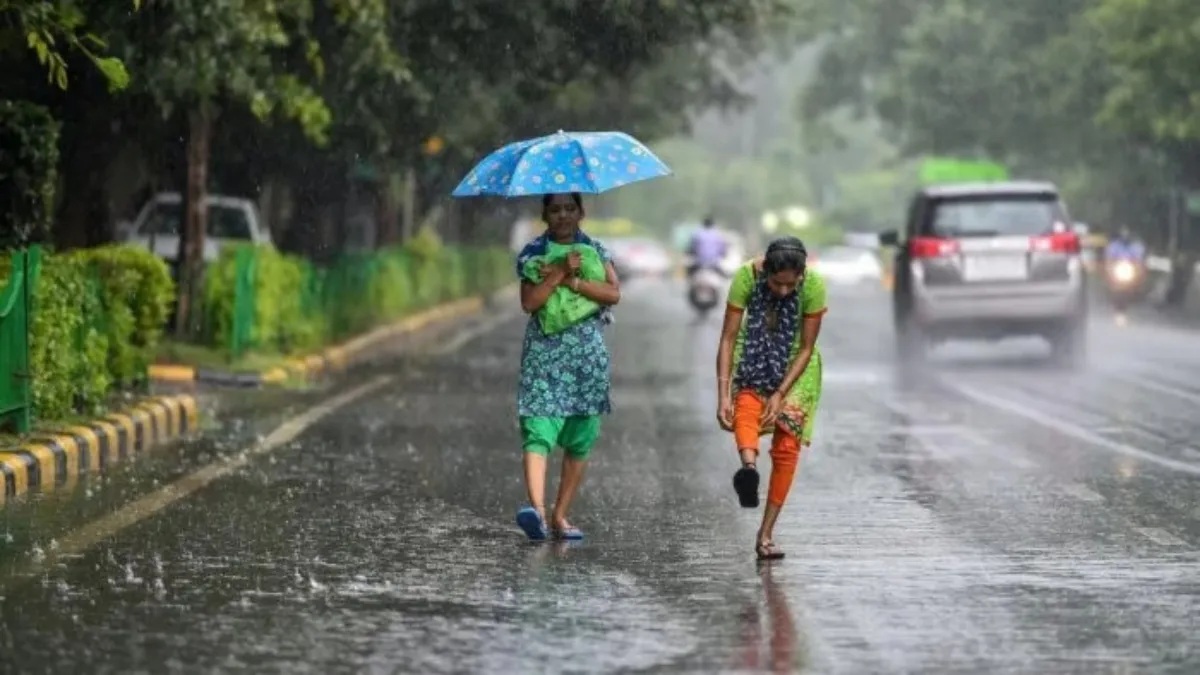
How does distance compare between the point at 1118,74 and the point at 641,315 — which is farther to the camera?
the point at 1118,74

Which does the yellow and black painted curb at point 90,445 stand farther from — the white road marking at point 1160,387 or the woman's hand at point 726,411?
the white road marking at point 1160,387

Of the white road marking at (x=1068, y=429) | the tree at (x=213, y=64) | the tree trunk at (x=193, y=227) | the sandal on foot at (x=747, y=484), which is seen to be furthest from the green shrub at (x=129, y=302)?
the sandal on foot at (x=747, y=484)

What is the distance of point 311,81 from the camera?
26.4 m

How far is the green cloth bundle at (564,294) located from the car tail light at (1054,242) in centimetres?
1476

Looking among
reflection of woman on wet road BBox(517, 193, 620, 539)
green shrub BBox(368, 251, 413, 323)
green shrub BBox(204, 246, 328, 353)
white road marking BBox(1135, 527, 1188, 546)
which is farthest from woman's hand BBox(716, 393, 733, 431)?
green shrub BBox(368, 251, 413, 323)

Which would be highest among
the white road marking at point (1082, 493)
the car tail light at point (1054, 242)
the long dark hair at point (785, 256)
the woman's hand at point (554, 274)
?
the car tail light at point (1054, 242)

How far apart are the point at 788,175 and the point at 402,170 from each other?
103538 mm

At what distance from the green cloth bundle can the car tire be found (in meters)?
15.2

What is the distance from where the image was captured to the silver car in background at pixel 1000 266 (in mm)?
25562

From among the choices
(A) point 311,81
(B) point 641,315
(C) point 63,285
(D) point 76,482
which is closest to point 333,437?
(C) point 63,285

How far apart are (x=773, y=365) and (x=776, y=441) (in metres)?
0.33

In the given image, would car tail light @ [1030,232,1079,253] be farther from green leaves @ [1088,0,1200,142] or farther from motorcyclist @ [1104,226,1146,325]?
green leaves @ [1088,0,1200,142]

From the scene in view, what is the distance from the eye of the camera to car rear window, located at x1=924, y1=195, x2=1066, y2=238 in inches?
1006

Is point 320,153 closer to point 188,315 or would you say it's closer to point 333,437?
point 188,315
